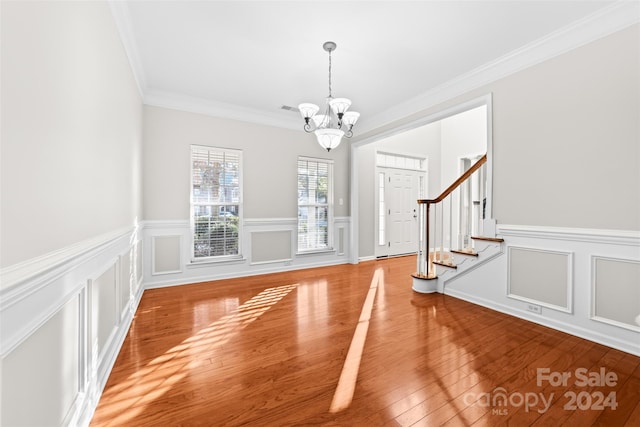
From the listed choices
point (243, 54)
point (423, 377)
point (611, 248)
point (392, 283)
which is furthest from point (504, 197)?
point (243, 54)

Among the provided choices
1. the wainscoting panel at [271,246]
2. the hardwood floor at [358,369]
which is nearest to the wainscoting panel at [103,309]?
the hardwood floor at [358,369]

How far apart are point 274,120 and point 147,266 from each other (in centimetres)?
307

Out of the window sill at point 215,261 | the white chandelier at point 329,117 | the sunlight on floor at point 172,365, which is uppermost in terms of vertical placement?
the white chandelier at point 329,117

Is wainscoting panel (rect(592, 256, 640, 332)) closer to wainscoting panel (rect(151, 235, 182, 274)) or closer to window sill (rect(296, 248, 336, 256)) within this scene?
window sill (rect(296, 248, 336, 256))

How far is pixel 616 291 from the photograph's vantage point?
243 centimetres

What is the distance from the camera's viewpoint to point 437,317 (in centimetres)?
305

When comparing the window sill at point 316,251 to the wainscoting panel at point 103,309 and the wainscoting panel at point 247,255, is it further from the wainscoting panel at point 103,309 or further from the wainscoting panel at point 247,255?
the wainscoting panel at point 103,309

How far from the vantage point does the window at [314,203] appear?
5488 mm

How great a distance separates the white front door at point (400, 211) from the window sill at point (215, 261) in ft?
10.0

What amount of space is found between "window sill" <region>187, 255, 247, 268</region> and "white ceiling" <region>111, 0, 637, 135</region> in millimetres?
2396

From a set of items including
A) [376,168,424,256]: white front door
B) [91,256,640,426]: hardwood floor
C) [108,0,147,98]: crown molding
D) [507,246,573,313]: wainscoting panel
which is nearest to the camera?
[91,256,640,426]: hardwood floor

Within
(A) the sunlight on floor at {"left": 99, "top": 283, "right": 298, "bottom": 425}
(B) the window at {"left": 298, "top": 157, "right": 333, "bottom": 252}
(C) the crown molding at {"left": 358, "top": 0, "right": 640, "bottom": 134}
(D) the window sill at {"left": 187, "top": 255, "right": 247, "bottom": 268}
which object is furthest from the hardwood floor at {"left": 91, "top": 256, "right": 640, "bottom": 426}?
(C) the crown molding at {"left": 358, "top": 0, "right": 640, "bottom": 134}

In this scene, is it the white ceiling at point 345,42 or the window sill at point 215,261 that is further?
the window sill at point 215,261

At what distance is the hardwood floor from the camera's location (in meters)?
1.63
